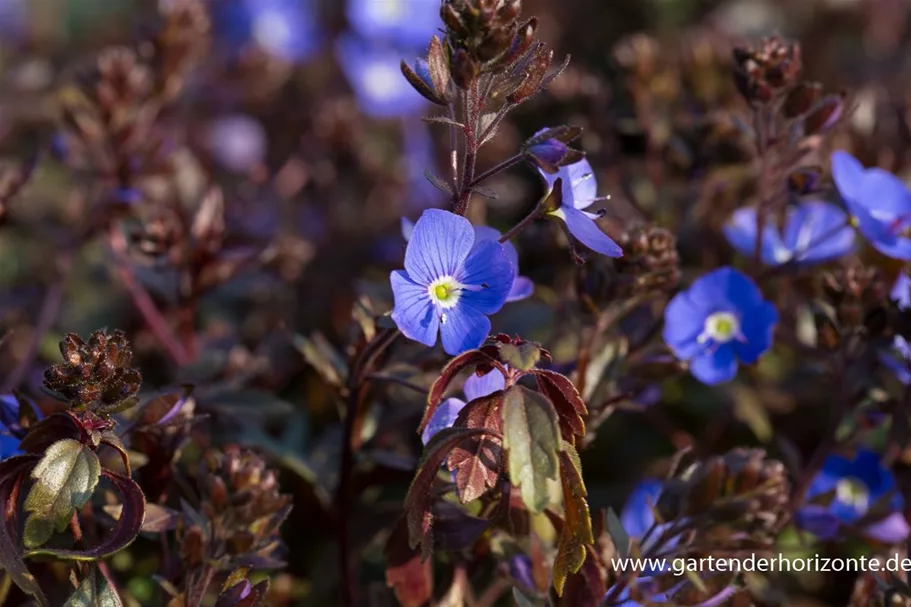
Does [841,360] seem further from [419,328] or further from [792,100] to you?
[419,328]

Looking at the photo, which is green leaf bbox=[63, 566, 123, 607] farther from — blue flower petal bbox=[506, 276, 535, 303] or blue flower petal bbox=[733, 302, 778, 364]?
blue flower petal bbox=[733, 302, 778, 364]

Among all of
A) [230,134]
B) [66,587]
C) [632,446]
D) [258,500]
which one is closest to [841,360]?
[632,446]

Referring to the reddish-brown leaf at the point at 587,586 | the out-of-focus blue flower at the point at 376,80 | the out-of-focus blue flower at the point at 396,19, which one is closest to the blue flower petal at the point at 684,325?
the reddish-brown leaf at the point at 587,586

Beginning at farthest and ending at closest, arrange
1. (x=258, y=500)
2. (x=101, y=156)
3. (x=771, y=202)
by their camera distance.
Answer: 1. (x=101, y=156)
2. (x=771, y=202)
3. (x=258, y=500)

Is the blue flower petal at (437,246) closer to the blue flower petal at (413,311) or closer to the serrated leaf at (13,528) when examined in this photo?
the blue flower petal at (413,311)

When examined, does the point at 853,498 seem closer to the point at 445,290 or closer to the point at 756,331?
the point at 756,331

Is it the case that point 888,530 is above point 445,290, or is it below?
below

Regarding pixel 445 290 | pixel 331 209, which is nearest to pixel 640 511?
pixel 445 290
